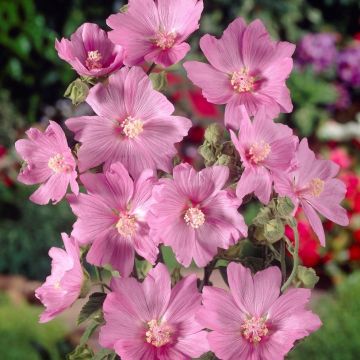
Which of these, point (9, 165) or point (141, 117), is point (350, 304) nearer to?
point (9, 165)

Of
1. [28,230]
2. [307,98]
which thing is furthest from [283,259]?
[307,98]

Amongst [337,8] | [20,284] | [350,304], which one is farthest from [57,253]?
[337,8]

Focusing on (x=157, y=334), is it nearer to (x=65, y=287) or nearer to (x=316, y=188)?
(x=65, y=287)

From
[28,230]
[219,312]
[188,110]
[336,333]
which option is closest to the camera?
[219,312]

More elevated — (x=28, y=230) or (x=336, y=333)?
(x=336, y=333)

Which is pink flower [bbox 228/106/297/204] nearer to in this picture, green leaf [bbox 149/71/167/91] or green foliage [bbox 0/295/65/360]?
green leaf [bbox 149/71/167/91]

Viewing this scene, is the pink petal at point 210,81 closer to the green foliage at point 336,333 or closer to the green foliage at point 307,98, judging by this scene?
the green foliage at point 336,333

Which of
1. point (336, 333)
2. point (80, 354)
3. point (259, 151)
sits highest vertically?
point (259, 151)
